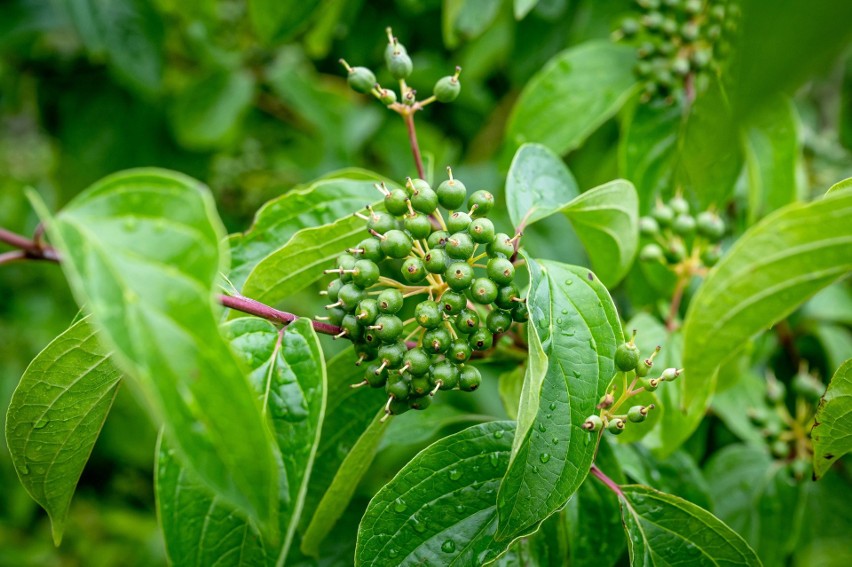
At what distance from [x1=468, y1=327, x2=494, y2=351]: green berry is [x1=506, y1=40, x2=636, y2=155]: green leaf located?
1.08m

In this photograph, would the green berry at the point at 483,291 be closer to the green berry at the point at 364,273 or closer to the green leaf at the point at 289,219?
the green berry at the point at 364,273

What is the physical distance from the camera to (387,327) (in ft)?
4.06

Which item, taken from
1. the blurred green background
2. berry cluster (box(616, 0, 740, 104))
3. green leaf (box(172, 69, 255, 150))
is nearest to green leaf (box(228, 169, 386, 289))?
the blurred green background

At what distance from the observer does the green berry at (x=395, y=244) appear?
A: 1.29 m

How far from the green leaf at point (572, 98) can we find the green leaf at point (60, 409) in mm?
1467

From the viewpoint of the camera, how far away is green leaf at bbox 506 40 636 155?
88.4 inches

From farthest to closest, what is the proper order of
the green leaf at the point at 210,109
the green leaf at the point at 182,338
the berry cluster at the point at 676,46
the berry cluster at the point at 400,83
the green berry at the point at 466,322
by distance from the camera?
1. the green leaf at the point at 210,109
2. the berry cluster at the point at 676,46
3. the berry cluster at the point at 400,83
4. the green berry at the point at 466,322
5. the green leaf at the point at 182,338

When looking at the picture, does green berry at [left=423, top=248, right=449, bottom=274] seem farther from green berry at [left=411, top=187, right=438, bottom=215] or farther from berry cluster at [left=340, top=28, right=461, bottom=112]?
berry cluster at [left=340, top=28, right=461, bottom=112]

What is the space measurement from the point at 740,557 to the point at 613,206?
0.76 meters

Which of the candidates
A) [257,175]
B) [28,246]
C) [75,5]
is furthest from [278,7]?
[28,246]

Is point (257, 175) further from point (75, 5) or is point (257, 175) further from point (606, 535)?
point (606, 535)

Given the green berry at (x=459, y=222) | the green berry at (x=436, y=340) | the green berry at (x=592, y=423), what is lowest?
the green berry at (x=592, y=423)

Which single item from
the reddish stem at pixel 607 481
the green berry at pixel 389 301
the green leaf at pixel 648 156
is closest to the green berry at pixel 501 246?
the green berry at pixel 389 301

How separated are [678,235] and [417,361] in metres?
1.02
